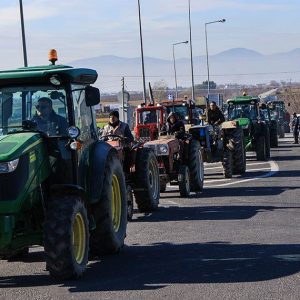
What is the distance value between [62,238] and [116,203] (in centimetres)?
266

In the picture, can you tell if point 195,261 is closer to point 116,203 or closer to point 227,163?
point 116,203

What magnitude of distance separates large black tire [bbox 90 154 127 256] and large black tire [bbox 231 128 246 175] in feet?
41.7

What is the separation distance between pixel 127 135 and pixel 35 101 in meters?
6.18

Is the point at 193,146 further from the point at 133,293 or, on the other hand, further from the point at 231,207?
the point at 133,293

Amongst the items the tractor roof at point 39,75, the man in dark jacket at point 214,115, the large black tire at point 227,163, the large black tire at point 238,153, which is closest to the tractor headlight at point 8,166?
the tractor roof at point 39,75

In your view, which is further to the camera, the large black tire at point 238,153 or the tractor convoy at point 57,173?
the large black tire at point 238,153

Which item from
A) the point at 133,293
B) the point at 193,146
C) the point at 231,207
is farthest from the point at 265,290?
the point at 193,146

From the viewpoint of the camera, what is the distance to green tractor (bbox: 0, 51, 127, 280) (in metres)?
8.12

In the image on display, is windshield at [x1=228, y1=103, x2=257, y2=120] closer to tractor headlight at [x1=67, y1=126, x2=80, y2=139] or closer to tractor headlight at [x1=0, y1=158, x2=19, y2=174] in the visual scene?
tractor headlight at [x1=67, y1=126, x2=80, y2=139]

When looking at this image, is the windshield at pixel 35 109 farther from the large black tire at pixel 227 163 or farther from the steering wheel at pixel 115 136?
the large black tire at pixel 227 163

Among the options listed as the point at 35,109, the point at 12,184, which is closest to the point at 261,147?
the point at 35,109

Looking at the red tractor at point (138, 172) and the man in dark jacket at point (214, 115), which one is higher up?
the man in dark jacket at point (214, 115)

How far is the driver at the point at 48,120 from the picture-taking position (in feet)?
29.8

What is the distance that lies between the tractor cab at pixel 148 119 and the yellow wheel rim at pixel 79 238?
15912 mm
